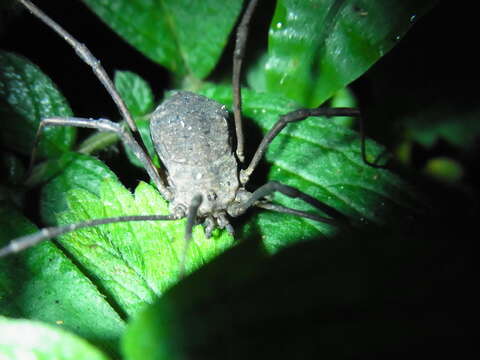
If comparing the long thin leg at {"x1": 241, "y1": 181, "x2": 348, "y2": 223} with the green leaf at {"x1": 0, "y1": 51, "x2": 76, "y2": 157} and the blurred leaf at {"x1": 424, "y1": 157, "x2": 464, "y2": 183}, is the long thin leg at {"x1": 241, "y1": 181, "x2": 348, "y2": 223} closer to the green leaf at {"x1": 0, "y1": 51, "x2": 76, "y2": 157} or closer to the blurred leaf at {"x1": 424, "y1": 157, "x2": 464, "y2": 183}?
the green leaf at {"x1": 0, "y1": 51, "x2": 76, "y2": 157}

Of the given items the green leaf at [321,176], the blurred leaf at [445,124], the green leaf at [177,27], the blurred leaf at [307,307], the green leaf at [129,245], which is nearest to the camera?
the blurred leaf at [307,307]

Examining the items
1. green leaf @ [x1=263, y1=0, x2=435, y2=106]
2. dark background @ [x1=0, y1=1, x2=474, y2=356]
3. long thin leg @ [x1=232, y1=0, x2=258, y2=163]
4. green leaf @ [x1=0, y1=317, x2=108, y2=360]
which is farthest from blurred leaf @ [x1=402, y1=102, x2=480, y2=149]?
green leaf @ [x1=0, y1=317, x2=108, y2=360]

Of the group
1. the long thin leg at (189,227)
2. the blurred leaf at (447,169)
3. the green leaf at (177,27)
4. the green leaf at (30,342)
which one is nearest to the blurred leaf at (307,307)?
the green leaf at (30,342)

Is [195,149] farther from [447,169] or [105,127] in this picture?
[447,169]

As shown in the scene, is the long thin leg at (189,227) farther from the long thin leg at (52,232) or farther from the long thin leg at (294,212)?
the long thin leg at (294,212)

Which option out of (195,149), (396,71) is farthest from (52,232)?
(396,71)
